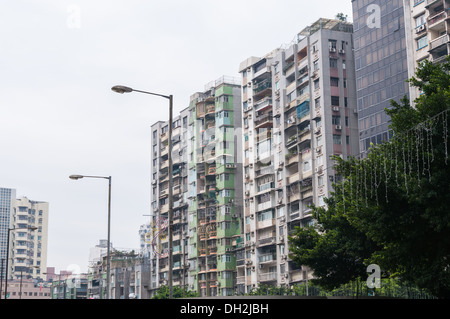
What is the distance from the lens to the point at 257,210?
305 feet

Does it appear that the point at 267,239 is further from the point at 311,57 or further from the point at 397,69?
the point at 397,69

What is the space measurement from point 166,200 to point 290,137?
36.9m

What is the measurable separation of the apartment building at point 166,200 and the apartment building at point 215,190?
14.5 feet

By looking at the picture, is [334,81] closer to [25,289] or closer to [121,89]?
[121,89]

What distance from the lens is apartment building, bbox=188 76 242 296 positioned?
100438mm

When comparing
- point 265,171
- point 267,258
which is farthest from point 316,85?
point 267,258

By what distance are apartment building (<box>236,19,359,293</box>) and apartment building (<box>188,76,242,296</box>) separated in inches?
152

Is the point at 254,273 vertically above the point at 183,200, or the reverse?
the point at 183,200

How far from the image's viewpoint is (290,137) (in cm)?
8806

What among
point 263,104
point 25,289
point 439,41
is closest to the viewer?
point 439,41

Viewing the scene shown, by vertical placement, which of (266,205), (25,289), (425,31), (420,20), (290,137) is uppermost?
(420,20)

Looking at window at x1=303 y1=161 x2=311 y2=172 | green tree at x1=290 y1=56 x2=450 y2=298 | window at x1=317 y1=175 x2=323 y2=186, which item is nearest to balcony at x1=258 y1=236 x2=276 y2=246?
window at x1=303 y1=161 x2=311 y2=172
